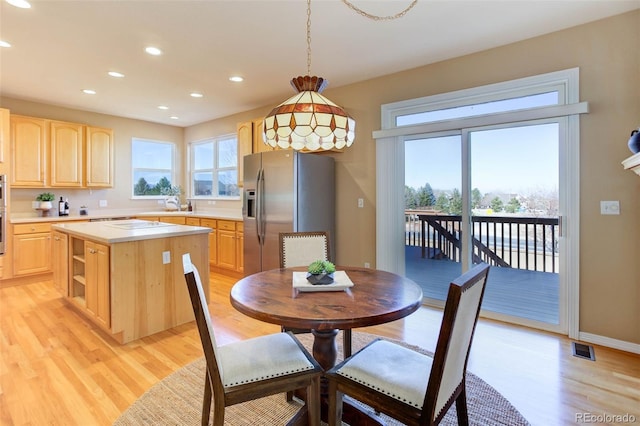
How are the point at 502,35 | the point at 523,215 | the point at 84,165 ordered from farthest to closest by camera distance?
1. the point at 84,165
2. the point at 523,215
3. the point at 502,35

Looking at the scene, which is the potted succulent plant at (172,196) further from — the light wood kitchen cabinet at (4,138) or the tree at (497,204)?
the tree at (497,204)

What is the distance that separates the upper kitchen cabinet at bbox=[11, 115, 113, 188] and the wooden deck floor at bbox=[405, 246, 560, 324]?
16.7ft

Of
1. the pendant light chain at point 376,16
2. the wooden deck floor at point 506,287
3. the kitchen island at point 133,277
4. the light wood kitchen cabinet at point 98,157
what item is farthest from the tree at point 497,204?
the light wood kitchen cabinet at point 98,157

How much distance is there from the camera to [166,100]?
487 centimetres

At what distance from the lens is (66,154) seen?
5027 millimetres

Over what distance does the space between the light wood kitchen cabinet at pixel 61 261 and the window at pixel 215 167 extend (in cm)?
266

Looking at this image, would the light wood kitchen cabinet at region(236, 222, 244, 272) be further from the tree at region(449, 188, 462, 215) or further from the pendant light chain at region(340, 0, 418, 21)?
the pendant light chain at region(340, 0, 418, 21)

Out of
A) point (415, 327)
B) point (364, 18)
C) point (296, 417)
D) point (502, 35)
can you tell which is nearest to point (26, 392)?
point (296, 417)

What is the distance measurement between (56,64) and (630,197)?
5620 millimetres

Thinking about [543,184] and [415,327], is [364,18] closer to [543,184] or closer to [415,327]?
[543,184]

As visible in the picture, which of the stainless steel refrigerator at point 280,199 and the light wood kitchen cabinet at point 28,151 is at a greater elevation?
the light wood kitchen cabinet at point 28,151

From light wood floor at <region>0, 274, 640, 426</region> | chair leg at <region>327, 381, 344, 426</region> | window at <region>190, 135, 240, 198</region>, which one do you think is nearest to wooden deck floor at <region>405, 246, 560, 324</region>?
light wood floor at <region>0, 274, 640, 426</region>

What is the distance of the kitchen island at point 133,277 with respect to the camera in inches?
108

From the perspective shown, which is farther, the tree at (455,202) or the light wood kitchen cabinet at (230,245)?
the light wood kitchen cabinet at (230,245)
